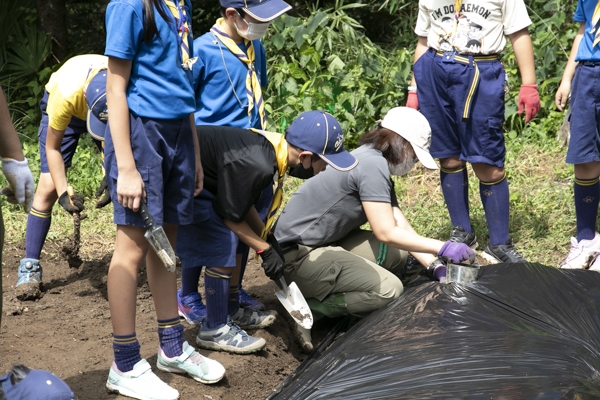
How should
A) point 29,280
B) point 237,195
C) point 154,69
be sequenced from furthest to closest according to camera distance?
point 29,280
point 237,195
point 154,69

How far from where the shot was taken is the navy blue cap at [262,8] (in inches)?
119

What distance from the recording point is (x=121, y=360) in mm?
2516

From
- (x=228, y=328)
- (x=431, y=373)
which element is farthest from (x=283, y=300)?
(x=431, y=373)

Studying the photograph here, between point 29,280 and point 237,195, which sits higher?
point 237,195

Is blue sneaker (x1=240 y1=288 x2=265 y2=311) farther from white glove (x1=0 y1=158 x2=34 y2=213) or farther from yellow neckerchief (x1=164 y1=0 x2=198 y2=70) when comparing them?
white glove (x1=0 y1=158 x2=34 y2=213)

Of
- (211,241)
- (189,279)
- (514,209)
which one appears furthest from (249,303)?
(514,209)

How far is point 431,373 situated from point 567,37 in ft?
12.9

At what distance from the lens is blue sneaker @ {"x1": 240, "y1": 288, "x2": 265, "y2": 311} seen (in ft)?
11.0

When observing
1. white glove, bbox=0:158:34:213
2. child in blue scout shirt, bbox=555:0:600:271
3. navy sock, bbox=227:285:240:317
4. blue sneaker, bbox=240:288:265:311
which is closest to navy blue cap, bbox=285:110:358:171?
navy sock, bbox=227:285:240:317

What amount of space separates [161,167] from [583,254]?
2.29m

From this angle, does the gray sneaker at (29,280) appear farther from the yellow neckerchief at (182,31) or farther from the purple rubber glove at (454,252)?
the purple rubber glove at (454,252)

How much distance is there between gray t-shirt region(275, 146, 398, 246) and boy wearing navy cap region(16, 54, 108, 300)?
86 centimetres

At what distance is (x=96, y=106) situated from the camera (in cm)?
307

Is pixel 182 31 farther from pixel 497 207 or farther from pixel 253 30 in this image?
pixel 497 207
